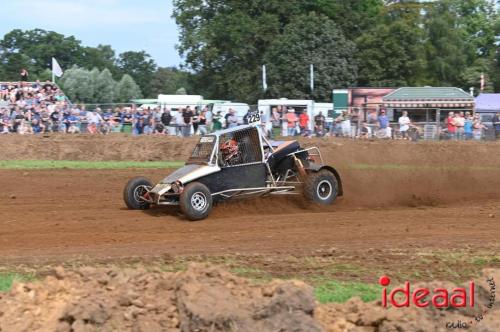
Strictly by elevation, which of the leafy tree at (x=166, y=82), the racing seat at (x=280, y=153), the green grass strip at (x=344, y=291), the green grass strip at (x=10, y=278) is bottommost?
the green grass strip at (x=344, y=291)

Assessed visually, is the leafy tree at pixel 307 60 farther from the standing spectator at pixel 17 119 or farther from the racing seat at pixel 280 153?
the racing seat at pixel 280 153

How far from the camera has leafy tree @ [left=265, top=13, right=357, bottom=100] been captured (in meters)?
→ 49.4

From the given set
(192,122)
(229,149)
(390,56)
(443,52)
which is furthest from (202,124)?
(443,52)

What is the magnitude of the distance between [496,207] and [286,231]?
169 inches

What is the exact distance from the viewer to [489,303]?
569cm

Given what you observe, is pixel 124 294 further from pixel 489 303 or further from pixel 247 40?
pixel 247 40

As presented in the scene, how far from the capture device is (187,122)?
995 inches

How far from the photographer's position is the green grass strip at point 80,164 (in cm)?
1892

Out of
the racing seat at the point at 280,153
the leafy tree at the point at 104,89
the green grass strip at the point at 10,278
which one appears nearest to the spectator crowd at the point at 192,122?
the racing seat at the point at 280,153

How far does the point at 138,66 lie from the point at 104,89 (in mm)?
39370

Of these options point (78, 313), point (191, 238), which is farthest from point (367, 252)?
point (78, 313)

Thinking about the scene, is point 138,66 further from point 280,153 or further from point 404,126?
point 280,153

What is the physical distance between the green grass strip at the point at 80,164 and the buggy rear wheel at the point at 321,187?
308 inches

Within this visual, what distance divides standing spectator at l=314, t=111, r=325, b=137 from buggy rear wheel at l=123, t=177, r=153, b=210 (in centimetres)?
1421
